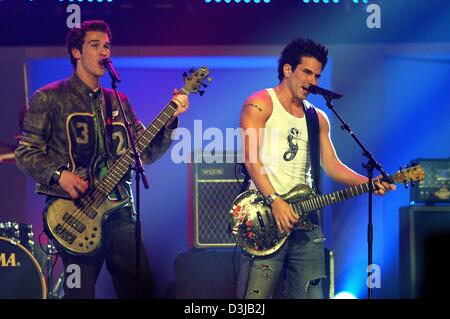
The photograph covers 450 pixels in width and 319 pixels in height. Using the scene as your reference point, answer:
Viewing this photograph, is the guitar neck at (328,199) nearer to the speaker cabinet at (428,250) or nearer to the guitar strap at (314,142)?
the guitar strap at (314,142)

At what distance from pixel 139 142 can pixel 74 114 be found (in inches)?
18.3

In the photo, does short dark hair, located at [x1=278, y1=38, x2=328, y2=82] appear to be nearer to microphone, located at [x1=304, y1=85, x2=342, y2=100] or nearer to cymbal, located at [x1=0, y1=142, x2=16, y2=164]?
microphone, located at [x1=304, y1=85, x2=342, y2=100]

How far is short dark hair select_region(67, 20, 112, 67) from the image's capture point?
537 cm

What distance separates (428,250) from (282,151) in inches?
58.9

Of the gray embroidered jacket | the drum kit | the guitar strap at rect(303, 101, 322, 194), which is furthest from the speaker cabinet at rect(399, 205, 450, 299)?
the drum kit

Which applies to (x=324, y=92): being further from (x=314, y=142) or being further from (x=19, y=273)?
(x=19, y=273)

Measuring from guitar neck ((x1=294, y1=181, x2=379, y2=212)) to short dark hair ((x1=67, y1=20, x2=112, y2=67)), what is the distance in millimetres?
1767

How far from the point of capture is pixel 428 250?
19.0 feet

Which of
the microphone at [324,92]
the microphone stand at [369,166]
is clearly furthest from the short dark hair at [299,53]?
the microphone stand at [369,166]

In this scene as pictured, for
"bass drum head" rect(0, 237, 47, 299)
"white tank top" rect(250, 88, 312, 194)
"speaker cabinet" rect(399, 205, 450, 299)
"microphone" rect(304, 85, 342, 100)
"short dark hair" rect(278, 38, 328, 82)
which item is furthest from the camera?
"speaker cabinet" rect(399, 205, 450, 299)

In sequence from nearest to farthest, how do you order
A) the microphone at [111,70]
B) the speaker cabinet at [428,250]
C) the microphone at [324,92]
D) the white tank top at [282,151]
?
the microphone at [111,70], the microphone at [324,92], the white tank top at [282,151], the speaker cabinet at [428,250]

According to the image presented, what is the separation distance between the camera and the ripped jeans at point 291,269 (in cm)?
488

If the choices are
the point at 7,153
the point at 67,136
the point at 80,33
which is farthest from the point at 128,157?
the point at 7,153

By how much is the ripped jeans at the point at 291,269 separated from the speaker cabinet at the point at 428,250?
1.06 m
